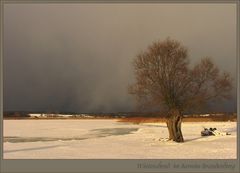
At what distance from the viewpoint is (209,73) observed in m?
29.2

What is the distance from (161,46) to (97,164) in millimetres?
15028

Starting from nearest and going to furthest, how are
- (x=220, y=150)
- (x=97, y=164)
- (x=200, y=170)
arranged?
1. (x=200, y=170)
2. (x=97, y=164)
3. (x=220, y=150)

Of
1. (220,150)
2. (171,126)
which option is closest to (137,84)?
(171,126)

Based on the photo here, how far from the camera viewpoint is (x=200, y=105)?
2909cm

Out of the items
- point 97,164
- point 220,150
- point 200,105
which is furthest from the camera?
point 200,105

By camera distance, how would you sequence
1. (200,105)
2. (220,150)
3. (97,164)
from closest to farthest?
(97,164) < (220,150) < (200,105)

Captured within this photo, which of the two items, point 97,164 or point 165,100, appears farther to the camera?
point 165,100

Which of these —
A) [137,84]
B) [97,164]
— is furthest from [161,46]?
[97,164]

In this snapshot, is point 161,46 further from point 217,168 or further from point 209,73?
point 217,168

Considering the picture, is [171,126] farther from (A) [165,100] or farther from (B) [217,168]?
(B) [217,168]

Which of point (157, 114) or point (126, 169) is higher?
point (157, 114)

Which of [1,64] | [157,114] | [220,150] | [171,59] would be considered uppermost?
[171,59]

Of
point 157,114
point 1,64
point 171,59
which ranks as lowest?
point 157,114

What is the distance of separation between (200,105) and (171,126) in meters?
2.81
